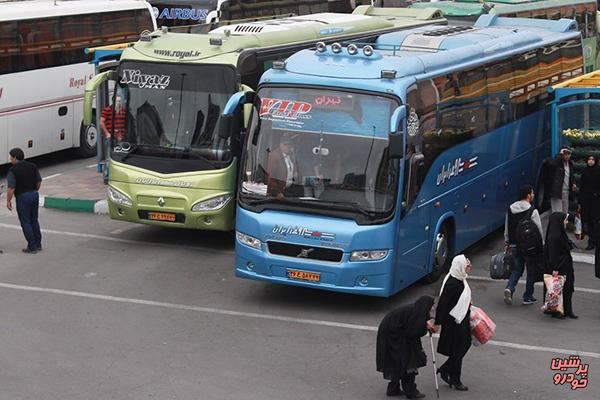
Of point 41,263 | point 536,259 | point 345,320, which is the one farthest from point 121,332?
point 536,259

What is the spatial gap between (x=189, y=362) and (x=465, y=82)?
6.50m

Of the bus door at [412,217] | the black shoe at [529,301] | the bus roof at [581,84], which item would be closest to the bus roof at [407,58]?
the bus door at [412,217]

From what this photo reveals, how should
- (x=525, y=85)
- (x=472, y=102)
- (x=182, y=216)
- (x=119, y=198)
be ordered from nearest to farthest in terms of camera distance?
1. (x=472, y=102)
2. (x=182, y=216)
3. (x=119, y=198)
4. (x=525, y=85)

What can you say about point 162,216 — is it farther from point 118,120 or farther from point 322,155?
point 322,155

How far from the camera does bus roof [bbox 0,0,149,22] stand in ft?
77.6

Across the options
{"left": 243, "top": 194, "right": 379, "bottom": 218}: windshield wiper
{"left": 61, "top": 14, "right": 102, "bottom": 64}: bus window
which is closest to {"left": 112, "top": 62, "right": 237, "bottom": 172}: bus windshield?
{"left": 243, "top": 194, "right": 379, "bottom": 218}: windshield wiper

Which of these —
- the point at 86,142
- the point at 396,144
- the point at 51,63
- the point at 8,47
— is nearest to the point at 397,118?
the point at 396,144

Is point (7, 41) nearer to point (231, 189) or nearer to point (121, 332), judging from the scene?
point (231, 189)

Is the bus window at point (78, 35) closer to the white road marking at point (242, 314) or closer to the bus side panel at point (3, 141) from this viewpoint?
the bus side panel at point (3, 141)

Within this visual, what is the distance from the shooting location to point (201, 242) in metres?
19.2

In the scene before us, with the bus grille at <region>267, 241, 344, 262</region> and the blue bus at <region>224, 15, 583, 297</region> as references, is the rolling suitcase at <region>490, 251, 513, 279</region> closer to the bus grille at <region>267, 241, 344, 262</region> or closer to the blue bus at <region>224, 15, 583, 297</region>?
the blue bus at <region>224, 15, 583, 297</region>

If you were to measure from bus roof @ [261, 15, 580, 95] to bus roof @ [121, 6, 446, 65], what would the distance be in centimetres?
153

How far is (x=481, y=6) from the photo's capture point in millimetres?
29828

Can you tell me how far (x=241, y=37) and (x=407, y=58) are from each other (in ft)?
12.3
